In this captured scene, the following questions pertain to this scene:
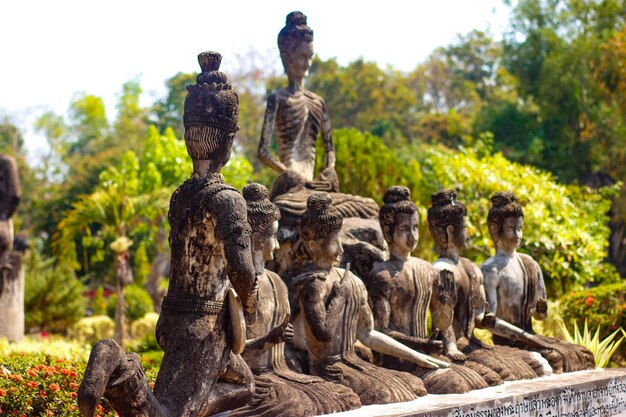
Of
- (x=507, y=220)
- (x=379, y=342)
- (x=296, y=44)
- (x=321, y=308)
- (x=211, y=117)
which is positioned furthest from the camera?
(x=296, y=44)

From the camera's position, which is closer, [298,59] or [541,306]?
[541,306]

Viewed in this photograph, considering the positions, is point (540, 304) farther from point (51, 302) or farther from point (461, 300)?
point (51, 302)

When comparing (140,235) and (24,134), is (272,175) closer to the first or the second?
(140,235)

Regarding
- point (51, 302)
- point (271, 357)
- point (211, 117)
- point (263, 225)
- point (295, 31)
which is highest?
point (295, 31)

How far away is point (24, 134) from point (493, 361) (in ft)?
152

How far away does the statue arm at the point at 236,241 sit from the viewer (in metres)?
5.21

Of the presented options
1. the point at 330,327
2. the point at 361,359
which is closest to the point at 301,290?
the point at 330,327

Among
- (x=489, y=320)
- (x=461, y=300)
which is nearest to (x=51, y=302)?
(x=489, y=320)

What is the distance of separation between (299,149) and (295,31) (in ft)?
3.82

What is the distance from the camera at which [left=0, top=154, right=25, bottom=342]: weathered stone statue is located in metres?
14.4

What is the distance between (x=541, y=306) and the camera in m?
9.05

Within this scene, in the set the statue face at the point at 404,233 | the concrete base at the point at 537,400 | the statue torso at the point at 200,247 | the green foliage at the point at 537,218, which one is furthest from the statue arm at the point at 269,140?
the green foliage at the point at 537,218

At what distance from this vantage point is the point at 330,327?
6.82 m

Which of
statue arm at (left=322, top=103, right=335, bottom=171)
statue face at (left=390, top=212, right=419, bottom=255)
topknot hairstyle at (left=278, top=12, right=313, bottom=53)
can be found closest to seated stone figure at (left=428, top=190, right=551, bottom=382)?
statue face at (left=390, top=212, right=419, bottom=255)
